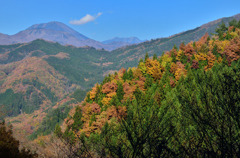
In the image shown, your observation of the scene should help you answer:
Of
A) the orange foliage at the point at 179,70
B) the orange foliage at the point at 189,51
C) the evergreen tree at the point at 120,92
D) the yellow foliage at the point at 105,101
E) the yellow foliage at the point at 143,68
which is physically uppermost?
the orange foliage at the point at 189,51

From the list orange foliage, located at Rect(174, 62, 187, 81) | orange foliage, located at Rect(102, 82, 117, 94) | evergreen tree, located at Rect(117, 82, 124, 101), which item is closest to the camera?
evergreen tree, located at Rect(117, 82, 124, 101)

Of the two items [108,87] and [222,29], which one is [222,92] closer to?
[108,87]

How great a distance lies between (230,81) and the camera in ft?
27.1

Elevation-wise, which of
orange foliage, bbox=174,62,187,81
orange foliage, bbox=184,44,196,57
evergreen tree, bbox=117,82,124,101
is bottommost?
evergreen tree, bbox=117,82,124,101

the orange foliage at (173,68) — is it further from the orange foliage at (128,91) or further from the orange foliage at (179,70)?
the orange foliage at (128,91)

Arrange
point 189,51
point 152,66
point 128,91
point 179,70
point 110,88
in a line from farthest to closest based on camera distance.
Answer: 1. point 189,51
2. point 152,66
3. point 110,88
4. point 179,70
5. point 128,91

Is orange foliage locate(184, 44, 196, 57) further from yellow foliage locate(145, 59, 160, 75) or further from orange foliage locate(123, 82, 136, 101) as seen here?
orange foliage locate(123, 82, 136, 101)

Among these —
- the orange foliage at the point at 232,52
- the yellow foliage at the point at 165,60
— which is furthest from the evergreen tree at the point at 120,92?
the orange foliage at the point at 232,52

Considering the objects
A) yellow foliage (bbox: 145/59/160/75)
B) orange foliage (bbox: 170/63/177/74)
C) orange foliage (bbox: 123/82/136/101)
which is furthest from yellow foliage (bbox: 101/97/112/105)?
orange foliage (bbox: 170/63/177/74)

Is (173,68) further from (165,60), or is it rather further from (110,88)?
(110,88)

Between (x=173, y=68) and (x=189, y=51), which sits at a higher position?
(x=189, y=51)

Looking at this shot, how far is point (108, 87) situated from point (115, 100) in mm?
9900

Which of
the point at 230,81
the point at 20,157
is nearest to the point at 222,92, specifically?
the point at 230,81

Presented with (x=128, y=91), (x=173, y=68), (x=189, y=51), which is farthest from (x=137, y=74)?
(x=189, y=51)
